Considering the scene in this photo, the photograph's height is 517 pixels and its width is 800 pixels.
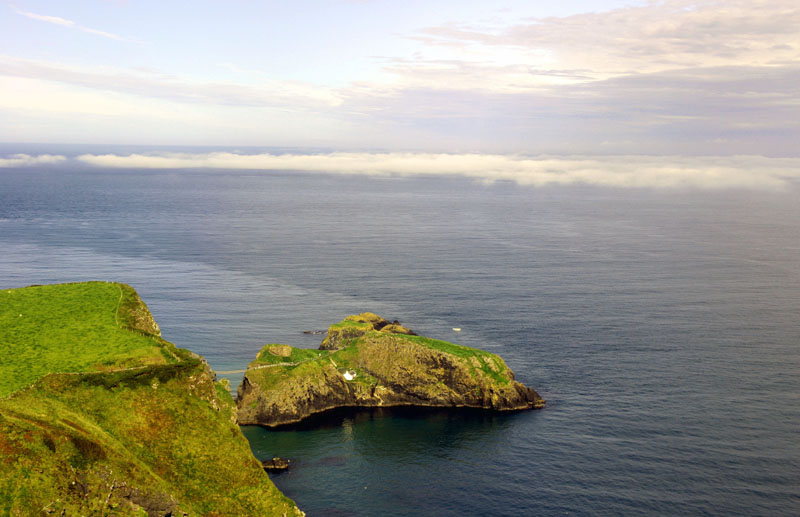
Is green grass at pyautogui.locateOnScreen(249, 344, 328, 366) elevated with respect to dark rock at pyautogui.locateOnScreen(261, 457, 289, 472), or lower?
elevated

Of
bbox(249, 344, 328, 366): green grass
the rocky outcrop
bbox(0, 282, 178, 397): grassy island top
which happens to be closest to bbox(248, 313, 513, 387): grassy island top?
bbox(249, 344, 328, 366): green grass

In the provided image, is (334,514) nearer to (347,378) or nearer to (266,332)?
(347,378)

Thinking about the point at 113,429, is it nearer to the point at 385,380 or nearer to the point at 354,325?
the point at 385,380

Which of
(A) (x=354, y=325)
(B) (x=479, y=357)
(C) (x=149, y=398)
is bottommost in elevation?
(B) (x=479, y=357)

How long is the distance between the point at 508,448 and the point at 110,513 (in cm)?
4618

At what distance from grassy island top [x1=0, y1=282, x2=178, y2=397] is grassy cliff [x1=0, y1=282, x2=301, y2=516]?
16cm

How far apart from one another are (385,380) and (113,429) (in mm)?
43822

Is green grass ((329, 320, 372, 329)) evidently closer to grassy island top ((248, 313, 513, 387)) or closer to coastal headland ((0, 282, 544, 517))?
grassy island top ((248, 313, 513, 387))

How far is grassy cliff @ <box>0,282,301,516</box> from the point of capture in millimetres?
40938

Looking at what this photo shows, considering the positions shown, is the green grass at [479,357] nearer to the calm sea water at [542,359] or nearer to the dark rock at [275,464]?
the calm sea water at [542,359]

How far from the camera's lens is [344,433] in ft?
259

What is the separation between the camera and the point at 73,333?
211ft

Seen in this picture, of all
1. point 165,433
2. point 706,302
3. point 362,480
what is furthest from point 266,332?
point 706,302

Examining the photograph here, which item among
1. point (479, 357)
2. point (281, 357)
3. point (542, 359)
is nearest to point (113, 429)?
point (281, 357)
